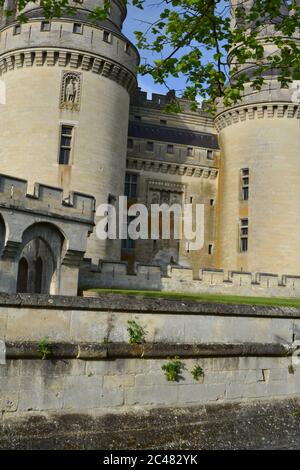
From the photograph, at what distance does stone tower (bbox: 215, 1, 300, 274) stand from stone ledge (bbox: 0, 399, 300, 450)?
19959 millimetres

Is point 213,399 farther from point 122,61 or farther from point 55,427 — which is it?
point 122,61

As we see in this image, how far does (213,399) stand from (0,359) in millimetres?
2912

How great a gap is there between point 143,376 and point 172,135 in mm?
25888

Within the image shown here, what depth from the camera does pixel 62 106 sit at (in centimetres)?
2308

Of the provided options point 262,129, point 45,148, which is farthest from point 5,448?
point 262,129

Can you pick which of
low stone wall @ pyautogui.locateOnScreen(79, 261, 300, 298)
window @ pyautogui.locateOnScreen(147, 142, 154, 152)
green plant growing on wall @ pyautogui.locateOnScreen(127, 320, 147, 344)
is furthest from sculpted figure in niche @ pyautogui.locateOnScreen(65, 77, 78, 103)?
green plant growing on wall @ pyautogui.locateOnScreen(127, 320, 147, 344)

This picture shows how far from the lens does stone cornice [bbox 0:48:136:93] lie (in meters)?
22.9

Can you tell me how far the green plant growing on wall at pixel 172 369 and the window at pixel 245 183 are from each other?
22.7 m

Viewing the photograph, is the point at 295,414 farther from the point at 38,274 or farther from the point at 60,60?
the point at 60,60

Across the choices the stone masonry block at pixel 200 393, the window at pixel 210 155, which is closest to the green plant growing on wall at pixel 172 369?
the stone masonry block at pixel 200 393

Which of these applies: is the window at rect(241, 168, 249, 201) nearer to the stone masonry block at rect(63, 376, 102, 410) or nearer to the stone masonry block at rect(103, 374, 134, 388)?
the stone masonry block at rect(103, 374, 134, 388)

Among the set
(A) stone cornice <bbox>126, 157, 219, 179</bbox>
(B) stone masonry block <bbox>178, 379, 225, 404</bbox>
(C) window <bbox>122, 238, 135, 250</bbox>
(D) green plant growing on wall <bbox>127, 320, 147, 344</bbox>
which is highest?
(A) stone cornice <bbox>126, 157, 219, 179</bbox>

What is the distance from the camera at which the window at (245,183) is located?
28.8 m
